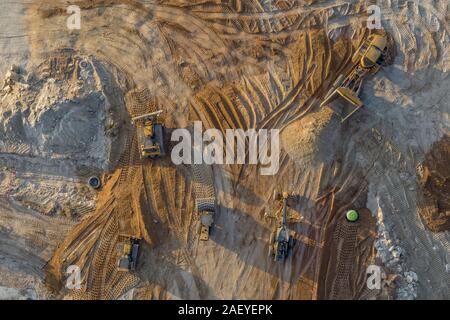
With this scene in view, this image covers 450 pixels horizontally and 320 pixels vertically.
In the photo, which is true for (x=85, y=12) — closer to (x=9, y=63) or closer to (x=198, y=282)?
(x=9, y=63)

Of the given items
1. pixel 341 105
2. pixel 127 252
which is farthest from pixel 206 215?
pixel 341 105

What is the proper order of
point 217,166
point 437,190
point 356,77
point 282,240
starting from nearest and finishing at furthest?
1. point 282,240
2. point 437,190
3. point 356,77
4. point 217,166

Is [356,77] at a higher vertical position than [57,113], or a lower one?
higher

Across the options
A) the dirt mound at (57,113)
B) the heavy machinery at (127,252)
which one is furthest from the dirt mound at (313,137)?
the dirt mound at (57,113)

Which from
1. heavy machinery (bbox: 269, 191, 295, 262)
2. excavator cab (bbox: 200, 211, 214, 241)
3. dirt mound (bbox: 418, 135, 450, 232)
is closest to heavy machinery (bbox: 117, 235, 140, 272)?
excavator cab (bbox: 200, 211, 214, 241)

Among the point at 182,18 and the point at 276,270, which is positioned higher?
the point at 182,18

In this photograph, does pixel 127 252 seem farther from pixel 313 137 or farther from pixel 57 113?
pixel 313 137
